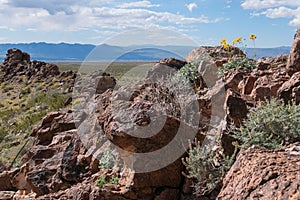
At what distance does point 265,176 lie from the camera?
321cm

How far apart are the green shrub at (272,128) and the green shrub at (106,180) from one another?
68.3 inches

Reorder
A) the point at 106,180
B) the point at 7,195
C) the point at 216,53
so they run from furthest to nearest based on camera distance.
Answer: the point at 216,53 → the point at 7,195 → the point at 106,180

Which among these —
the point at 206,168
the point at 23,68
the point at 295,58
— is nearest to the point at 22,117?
the point at 23,68

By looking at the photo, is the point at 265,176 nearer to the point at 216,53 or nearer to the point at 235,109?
the point at 235,109

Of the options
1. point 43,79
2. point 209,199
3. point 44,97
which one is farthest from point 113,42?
point 43,79

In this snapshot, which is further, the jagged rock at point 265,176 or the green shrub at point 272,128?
the green shrub at point 272,128

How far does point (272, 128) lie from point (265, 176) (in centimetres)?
116

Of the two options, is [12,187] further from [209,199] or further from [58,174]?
[209,199]

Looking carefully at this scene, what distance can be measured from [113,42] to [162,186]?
3147 mm

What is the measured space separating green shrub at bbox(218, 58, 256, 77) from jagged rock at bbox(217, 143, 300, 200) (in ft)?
11.4

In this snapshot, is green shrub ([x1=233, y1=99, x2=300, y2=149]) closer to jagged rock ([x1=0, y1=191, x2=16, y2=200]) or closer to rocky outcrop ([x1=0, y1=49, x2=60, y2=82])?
jagged rock ([x1=0, y1=191, x2=16, y2=200])

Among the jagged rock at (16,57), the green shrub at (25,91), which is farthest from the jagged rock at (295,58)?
the jagged rock at (16,57)

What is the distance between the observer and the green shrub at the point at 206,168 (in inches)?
172

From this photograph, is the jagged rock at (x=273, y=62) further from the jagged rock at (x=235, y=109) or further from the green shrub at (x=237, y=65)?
the jagged rock at (x=235, y=109)
